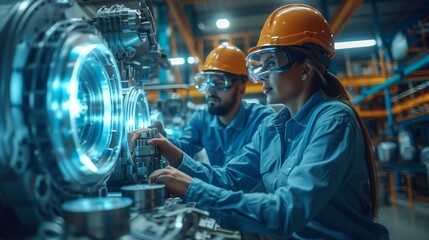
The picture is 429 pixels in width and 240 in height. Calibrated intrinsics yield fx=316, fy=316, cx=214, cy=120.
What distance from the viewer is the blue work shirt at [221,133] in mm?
2387

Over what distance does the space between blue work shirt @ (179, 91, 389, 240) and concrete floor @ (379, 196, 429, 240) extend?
9.66 feet

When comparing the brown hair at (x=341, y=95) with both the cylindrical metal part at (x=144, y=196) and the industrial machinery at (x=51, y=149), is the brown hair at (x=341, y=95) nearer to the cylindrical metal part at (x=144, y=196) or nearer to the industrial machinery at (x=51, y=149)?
the industrial machinery at (x=51, y=149)

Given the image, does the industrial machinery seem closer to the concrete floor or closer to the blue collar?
the blue collar

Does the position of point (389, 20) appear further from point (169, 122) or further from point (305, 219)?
point (305, 219)

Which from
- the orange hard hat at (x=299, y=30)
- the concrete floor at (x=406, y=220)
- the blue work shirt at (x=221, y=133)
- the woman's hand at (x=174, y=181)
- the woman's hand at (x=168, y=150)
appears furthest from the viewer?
the concrete floor at (x=406, y=220)

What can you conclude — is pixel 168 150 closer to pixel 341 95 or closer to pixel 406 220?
pixel 341 95

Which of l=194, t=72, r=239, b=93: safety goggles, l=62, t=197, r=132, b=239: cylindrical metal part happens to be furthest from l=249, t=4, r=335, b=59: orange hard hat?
l=194, t=72, r=239, b=93: safety goggles

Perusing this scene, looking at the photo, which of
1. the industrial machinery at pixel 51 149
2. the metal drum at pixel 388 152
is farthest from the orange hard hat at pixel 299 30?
the metal drum at pixel 388 152

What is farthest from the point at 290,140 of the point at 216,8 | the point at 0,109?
the point at 216,8

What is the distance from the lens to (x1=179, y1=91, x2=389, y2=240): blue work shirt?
1.00 meters

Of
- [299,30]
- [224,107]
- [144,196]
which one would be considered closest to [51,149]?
[144,196]

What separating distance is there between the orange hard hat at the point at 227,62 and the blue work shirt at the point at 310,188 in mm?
1199

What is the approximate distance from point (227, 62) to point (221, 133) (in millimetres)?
585

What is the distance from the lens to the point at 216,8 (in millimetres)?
8109
